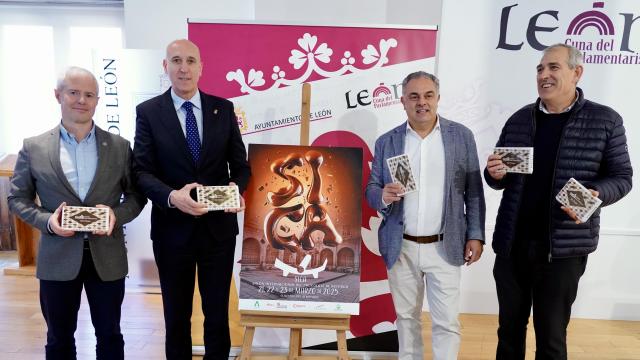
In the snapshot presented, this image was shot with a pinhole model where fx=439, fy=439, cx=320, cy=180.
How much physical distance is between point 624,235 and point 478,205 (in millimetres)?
2336

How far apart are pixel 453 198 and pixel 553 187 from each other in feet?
1.55

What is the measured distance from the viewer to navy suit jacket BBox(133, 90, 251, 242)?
7.39ft

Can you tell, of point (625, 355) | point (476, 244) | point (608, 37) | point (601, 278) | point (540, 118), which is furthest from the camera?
point (601, 278)

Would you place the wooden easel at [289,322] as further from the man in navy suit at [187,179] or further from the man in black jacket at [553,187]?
the man in black jacket at [553,187]

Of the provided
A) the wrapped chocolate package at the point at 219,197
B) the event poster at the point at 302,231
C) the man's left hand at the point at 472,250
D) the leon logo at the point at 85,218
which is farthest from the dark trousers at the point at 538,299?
the leon logo at the point at 85,218

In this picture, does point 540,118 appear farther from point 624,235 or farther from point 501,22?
point 624,235

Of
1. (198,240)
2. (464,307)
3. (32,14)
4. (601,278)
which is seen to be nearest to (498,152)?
(198,240)

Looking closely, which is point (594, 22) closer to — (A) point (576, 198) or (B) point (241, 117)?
(A) point (576, 198)

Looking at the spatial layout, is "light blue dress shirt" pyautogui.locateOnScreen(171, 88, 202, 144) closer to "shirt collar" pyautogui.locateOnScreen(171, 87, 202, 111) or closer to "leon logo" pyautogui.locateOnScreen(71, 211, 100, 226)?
"shirt collar" pyautogui.locateOnScreen(171, 87, 202, 111)

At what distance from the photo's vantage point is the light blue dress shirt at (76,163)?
2.11 metres

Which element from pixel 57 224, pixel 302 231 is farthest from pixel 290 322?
pixel 57 224

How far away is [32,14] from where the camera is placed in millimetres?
5035

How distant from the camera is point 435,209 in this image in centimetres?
237

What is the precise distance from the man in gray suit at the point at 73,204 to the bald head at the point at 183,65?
37 cm
